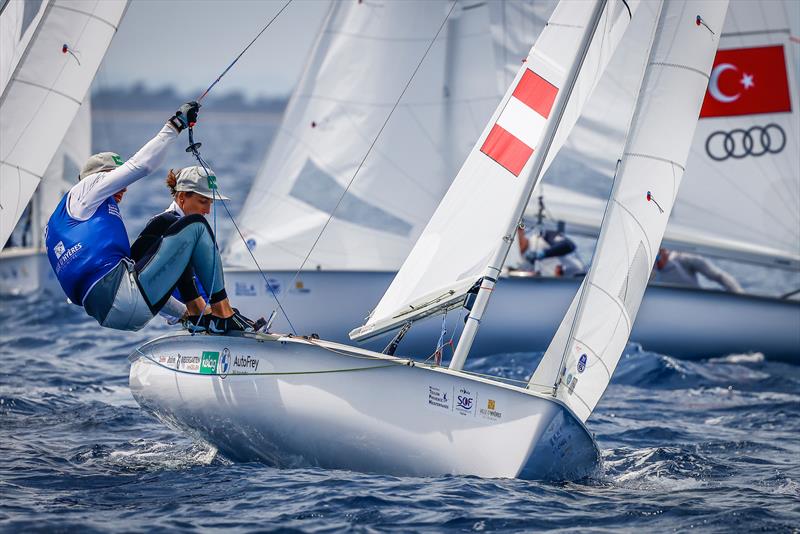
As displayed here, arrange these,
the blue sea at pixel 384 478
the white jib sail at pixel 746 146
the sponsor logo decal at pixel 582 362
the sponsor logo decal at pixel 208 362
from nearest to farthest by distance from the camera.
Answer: the blue sea at pixel 384 478 → the sponsor logo decal at pixel 208 362 → the sponsor logo decal at pixel 582 362 → the white jib sail at pixel 746 146

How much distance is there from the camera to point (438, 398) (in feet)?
16.1

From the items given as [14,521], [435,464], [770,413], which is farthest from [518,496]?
[770,413]

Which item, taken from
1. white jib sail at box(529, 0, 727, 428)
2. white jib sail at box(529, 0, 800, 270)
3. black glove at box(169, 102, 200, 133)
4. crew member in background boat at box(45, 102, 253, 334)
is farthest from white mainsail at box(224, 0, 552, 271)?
black glove at box(169, 102, 200, 133)

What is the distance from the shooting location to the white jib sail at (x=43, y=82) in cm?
613

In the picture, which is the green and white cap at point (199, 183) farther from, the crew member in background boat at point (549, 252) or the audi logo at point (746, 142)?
the audi logo at point (746, 142)

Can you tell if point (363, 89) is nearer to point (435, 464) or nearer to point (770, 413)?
point (770, 413)

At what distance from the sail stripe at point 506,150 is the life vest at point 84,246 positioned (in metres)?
1.70

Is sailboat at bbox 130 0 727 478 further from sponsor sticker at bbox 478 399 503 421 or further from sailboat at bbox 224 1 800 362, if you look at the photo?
sailboat at bbox 224 1 800 362

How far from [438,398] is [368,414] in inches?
12.0

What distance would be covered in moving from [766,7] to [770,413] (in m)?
3.81

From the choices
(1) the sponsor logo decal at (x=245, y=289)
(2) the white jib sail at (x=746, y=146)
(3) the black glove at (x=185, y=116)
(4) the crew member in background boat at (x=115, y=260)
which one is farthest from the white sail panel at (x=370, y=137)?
(3) the black glove at (x=185, y=116)

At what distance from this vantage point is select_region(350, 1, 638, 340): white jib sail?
17.3 ft

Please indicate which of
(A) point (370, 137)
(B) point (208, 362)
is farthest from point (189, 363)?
(A) point (370, 137)

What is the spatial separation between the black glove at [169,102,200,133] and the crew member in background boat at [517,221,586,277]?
516cm
